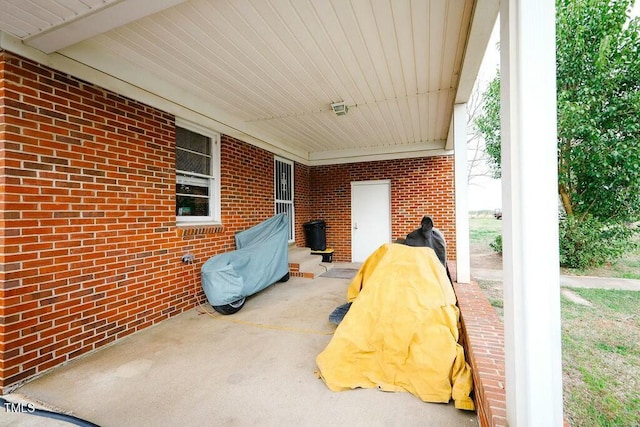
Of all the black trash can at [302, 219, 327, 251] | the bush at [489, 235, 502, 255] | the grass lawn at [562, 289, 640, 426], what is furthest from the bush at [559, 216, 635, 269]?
the black trash can at [302, 219, 327, 251]

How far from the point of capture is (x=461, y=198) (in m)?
3.58

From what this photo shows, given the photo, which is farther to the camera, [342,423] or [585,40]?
[585,40]

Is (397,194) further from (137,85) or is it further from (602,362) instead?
(137,85)

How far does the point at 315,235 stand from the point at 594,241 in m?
5.64

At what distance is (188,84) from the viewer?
3254 mm

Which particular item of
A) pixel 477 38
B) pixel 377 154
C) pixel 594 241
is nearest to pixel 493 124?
pixel 377 154

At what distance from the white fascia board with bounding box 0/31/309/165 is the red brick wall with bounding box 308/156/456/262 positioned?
3.27 m

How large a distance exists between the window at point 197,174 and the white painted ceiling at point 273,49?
337mm

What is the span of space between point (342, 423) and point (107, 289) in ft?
8.30

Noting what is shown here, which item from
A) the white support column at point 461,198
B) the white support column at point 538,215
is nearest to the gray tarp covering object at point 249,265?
the white support column at point 461,198

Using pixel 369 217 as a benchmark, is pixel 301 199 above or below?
above

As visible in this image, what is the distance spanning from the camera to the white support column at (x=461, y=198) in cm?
349

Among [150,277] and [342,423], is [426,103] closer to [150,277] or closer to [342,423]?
[342,423]

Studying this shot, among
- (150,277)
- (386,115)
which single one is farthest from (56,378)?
(386,115)
